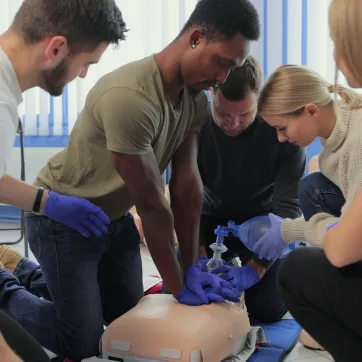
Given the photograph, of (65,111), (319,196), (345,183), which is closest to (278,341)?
(319,196)

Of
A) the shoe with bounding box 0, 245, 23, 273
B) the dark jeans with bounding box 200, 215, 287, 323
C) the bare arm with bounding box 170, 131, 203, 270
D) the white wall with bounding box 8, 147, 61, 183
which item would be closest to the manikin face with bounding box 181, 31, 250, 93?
the bare arm with bounding box 170, 131, 203, 270

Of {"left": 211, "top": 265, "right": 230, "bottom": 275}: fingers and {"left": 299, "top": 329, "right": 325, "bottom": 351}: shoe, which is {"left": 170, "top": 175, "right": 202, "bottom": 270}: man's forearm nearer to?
{"left": 211, "top": 265, "right": 230, "bottom": 275}: fingers

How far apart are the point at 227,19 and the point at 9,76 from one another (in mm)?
621

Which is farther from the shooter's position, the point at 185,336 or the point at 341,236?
the point at 185,336

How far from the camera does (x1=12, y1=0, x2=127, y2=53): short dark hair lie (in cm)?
116

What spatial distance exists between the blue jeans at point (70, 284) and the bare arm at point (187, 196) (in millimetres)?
163

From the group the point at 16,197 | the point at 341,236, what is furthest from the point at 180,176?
Answer: the point at 341,236

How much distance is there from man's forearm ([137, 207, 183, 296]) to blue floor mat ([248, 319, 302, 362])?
1.25 feet

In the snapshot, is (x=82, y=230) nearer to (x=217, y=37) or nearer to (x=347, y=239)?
(x=217, y=37)

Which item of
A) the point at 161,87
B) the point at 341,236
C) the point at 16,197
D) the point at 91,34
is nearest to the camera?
the point at 341,236

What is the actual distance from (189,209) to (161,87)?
0.45m

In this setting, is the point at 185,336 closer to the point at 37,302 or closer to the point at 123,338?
Result: the point at 123,338

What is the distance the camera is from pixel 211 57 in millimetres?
1479

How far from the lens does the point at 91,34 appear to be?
1.22m
